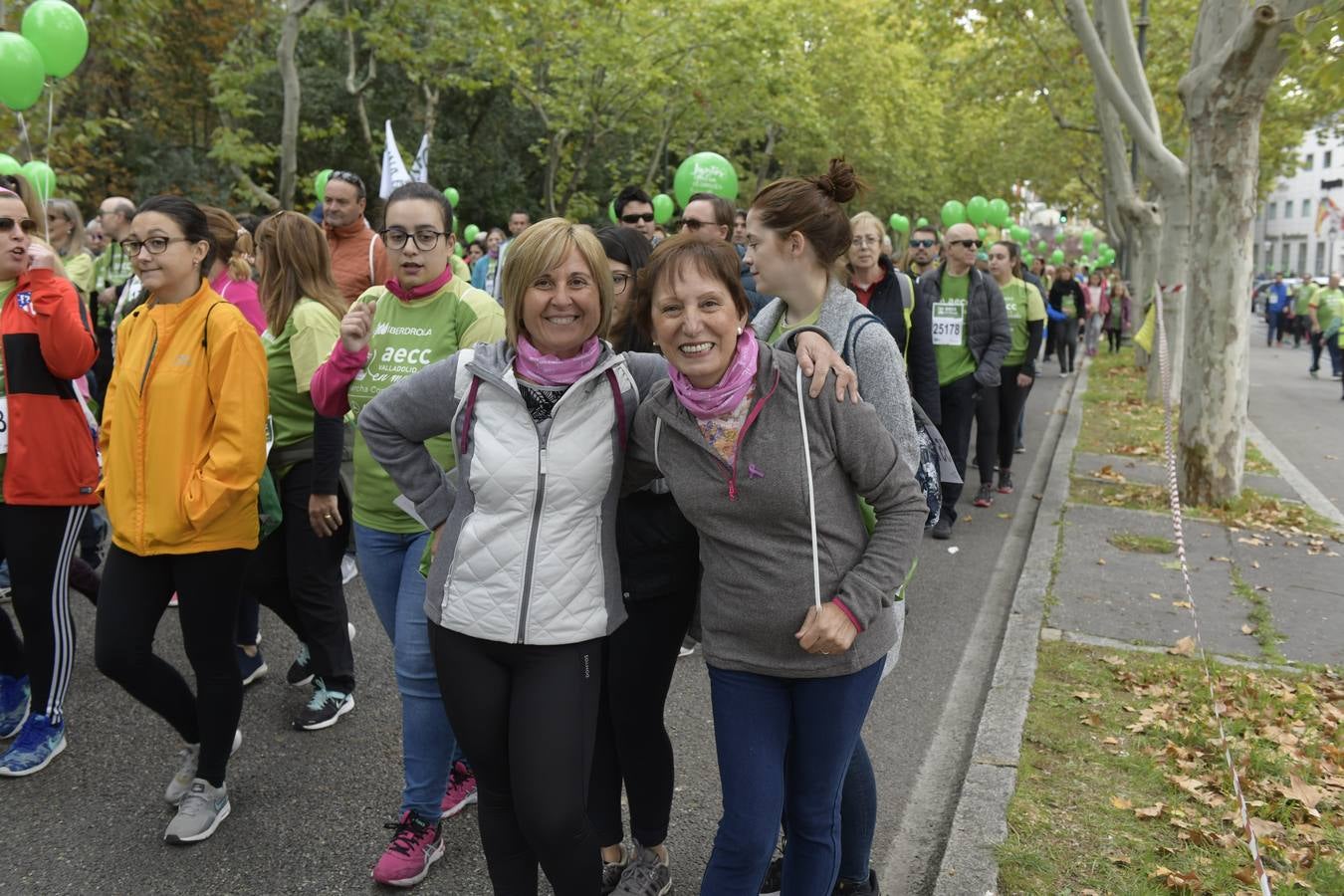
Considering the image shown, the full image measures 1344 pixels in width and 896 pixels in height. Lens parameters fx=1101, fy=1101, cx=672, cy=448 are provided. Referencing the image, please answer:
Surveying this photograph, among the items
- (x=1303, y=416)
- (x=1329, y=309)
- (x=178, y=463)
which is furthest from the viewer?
(x=1329, y=309)

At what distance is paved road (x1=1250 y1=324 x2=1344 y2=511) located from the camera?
11586mm

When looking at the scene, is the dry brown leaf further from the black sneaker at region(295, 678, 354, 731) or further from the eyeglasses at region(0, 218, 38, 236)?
the eyeglasses at region(0, 218, 38, 236)

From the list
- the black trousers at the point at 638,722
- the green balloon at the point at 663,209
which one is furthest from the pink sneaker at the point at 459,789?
the green balloon at the point at 663,209

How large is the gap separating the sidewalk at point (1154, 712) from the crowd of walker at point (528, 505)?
0.90m

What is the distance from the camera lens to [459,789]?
3.80 metres

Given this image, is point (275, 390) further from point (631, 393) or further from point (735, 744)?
point (735, 744)

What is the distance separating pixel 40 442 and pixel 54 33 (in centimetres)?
459

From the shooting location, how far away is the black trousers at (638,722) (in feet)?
9.82

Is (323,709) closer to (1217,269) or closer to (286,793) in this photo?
(286,793)

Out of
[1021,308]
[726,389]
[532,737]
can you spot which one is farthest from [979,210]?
[532,737]

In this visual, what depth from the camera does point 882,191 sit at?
3831 centimetres

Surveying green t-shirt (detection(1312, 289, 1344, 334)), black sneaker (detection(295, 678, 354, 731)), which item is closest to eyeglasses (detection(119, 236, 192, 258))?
black sneaker (detection(295, 678, 354, 731))

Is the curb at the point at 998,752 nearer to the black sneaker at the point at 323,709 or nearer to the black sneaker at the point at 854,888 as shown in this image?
the black sneaker at the point at 854,888

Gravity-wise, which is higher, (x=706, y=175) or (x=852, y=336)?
(x=706, y=175)
